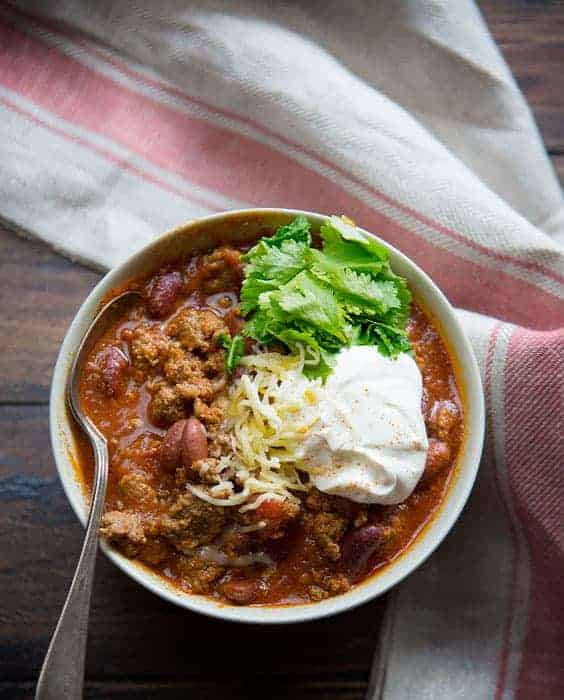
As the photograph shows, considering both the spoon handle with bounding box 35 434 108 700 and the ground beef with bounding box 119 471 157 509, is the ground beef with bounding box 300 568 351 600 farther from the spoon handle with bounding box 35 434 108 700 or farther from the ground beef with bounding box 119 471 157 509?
the spoon handle with bounding box 35 434 108 700

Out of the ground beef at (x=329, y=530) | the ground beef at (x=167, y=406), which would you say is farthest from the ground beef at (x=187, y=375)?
the ground beef at (x=329, y=530)

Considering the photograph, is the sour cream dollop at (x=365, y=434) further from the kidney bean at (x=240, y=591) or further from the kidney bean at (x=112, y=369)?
the kidney bean at (x=112, y=369)

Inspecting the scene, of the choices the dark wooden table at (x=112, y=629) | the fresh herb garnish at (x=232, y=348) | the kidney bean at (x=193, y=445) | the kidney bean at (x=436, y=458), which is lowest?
the dark wooden table at (x=112, y=629)

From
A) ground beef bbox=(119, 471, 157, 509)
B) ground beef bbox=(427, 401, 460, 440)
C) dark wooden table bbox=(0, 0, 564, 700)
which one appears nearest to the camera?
ground beef bbox=(119, 471, 157, 509)

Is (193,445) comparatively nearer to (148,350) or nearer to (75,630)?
(148,350)

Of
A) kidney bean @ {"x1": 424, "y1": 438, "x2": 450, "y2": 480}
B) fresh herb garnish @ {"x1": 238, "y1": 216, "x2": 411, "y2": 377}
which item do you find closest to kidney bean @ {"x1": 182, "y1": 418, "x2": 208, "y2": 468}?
fresh herb garnish @ {"x1": 238, "y1": 216, "x2": 411, "y2": 377}

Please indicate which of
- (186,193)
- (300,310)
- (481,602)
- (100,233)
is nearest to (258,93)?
(186,193)

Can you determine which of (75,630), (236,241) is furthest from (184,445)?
(236,241)
